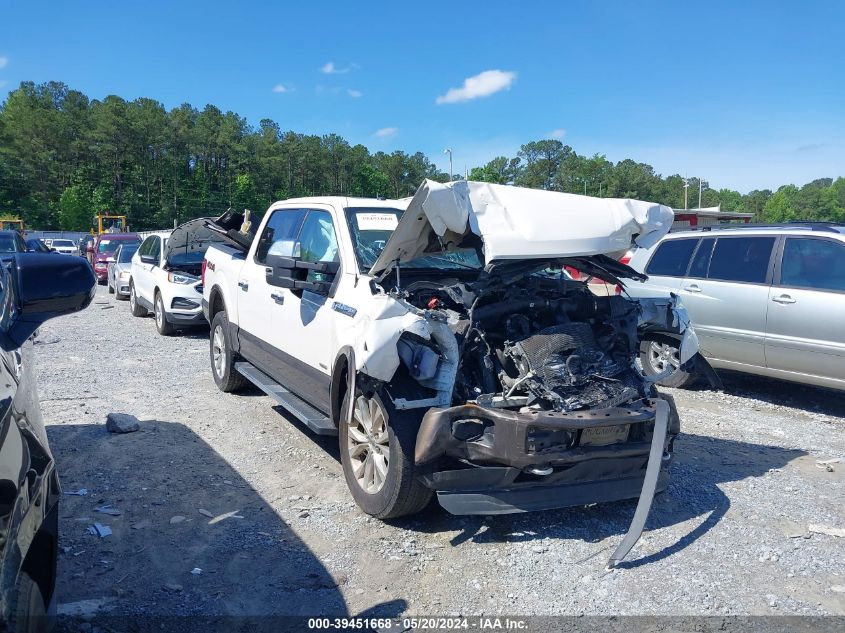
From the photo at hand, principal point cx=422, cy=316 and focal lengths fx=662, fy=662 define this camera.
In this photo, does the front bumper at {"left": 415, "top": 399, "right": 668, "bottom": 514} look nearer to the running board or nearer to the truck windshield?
the running board

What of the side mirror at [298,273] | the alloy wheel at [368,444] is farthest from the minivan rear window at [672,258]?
the alloy wheel at [368,444]

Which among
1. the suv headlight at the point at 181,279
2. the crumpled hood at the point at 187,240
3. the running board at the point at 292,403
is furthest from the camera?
the crumpled hood at the point at 187,240

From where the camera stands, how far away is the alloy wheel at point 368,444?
4.05m

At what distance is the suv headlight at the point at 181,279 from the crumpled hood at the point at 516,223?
24.8 feet

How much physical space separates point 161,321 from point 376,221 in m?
7.45

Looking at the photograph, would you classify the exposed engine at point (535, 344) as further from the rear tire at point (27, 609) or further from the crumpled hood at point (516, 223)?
the rear tire at point (27, 609)

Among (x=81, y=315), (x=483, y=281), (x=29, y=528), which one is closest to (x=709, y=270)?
(x=483, y=281)

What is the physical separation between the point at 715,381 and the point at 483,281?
15.1 ft

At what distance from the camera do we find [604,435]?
12.8 ft

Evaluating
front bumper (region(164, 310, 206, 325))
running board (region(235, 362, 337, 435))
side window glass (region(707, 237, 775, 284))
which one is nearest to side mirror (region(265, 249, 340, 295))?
running board (region(235, 362, 337, 435))

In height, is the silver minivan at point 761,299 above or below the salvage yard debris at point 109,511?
above

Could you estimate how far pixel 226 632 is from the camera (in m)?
3.07

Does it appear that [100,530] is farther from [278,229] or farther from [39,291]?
[278,229]

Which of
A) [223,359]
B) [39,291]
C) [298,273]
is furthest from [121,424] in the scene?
[39,291]
